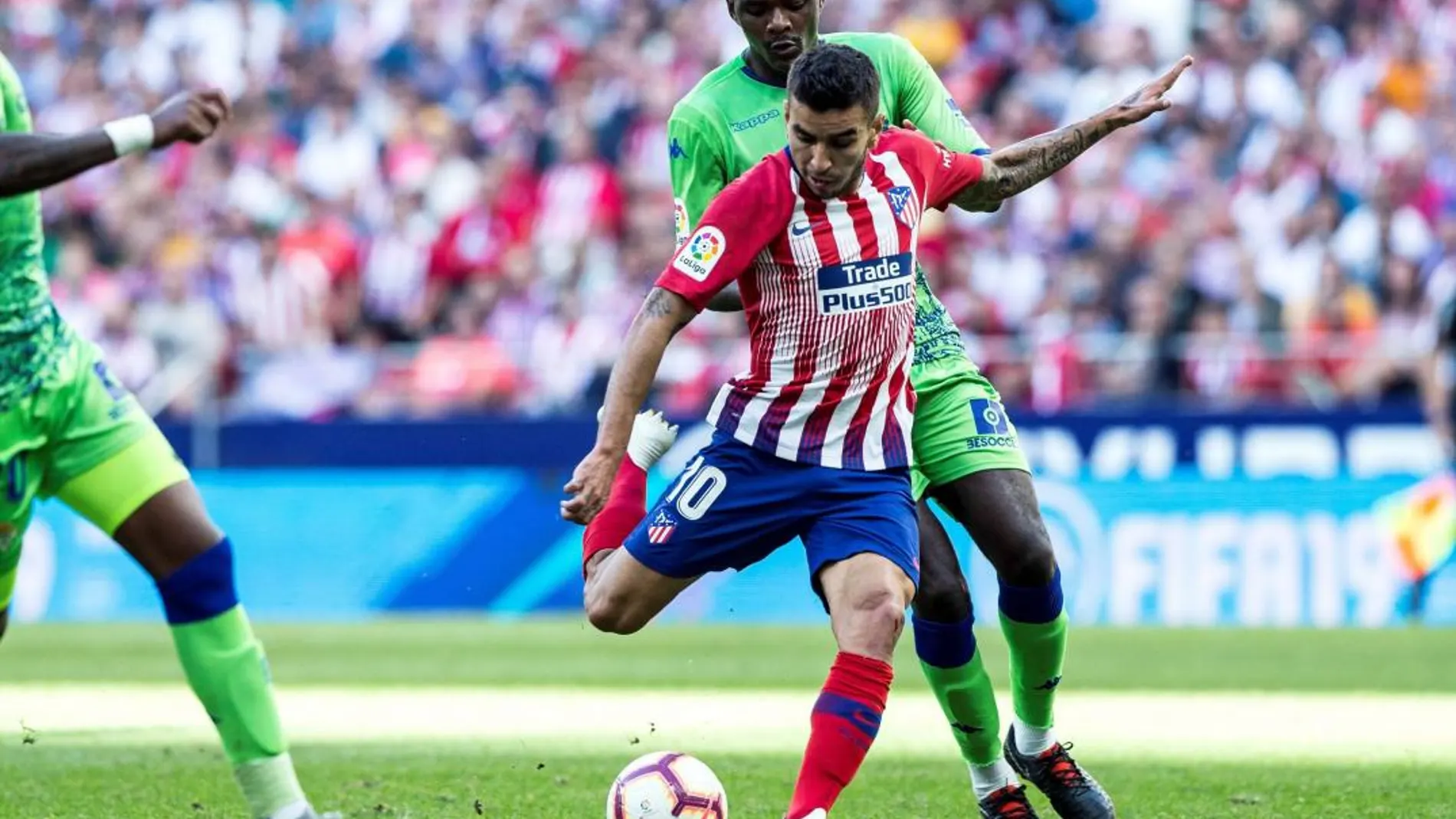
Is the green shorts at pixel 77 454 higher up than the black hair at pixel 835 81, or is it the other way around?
the black hair at pixel 835 81

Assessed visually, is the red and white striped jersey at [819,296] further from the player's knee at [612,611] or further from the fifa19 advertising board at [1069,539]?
the fifa19 advertising board at [1069,539]

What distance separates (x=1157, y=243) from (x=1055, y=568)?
1146cm

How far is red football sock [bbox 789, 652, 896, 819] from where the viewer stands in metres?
5.94

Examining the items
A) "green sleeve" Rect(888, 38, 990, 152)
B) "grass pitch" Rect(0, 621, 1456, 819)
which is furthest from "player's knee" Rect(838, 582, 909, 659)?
"green sleeve" Rect(888, 38, 990, 152)

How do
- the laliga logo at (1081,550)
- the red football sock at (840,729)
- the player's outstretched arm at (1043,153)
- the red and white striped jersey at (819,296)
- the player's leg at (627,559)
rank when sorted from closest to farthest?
the red football sock at (840,729)
the red and white striped jersey at (819,296)
the player's leg at (627,559)
the player's outstretched arm at (1043,153)
the laliga logo at (1081,550)

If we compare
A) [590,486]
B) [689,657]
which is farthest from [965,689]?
[689,657]

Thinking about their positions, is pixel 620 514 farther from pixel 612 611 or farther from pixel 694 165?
pixel 694 165

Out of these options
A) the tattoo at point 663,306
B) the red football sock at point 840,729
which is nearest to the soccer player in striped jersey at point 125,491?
the tattoo at point 663,306

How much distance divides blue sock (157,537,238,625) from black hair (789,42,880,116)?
1993 mm

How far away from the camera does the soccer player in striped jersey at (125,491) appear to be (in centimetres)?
604

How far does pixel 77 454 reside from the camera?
6.07 m

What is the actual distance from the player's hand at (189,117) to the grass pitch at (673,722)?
7.92ft

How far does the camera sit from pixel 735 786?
8.04 meters

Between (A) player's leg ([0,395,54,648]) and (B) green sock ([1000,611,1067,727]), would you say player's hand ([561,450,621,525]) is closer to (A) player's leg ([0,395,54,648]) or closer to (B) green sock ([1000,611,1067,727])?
(A) player's leg ([0,395,54,648])
